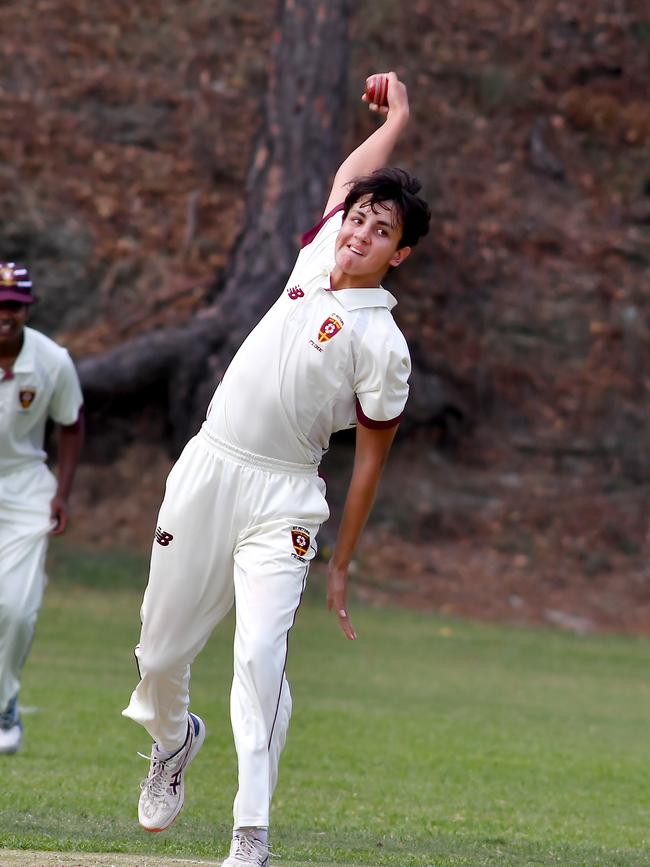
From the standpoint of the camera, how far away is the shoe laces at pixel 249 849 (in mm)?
5082

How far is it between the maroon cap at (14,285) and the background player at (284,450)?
2.87 m

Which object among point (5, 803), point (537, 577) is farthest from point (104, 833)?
point (537, 577)

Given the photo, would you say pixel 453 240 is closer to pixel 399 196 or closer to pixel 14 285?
pixel 14 285

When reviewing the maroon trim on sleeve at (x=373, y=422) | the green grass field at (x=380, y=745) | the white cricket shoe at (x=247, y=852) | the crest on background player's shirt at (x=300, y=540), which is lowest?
the green grass field at (x=380, y=745)

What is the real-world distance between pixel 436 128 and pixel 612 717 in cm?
1318

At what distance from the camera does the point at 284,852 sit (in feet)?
Result: 20.3

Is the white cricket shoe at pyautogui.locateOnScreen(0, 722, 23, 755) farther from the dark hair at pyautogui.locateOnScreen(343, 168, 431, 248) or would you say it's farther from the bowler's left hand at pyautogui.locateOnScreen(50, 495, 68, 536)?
the dark hair at pyautogui.locateOnScreen(343, 168, 431, 248)

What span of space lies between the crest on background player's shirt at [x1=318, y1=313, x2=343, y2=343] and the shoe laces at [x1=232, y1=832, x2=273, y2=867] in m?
1.71

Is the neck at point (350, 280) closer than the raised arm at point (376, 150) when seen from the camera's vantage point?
Yes

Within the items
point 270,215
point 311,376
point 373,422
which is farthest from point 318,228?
point 270,215

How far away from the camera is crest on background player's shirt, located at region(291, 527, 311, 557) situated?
214 inches

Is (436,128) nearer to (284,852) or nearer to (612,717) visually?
(612,717)

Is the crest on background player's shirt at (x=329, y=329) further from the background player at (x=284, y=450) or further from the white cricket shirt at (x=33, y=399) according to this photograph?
the white cricket shirt at (x=33, y=399)

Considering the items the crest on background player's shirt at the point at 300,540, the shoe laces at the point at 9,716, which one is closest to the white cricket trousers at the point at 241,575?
the crest on background player's shirt at the point at 300,540
